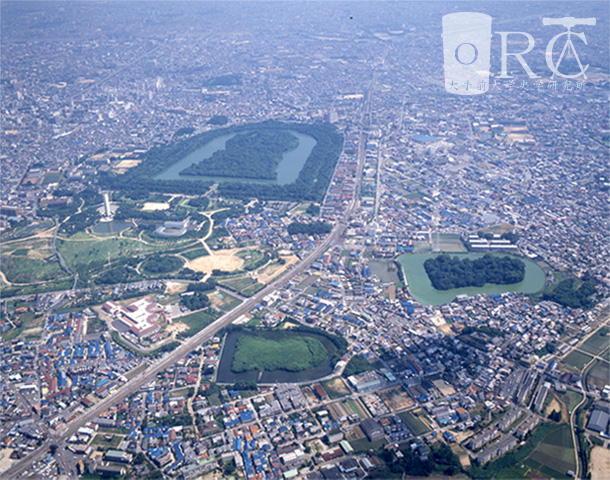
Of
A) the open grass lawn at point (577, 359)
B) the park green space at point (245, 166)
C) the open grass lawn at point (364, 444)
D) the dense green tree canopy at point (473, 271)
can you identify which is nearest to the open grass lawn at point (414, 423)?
the open grass lawn at point (364, 444)

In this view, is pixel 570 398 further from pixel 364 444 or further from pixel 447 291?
pixel 447 291

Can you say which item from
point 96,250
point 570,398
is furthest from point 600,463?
point 96,250

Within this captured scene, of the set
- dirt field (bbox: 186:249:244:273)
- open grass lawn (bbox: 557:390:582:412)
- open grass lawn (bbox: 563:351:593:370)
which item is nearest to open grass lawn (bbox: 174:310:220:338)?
dirt field (bbox: 186:249:244:273)

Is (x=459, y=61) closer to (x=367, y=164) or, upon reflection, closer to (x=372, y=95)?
(x=372, y=95)

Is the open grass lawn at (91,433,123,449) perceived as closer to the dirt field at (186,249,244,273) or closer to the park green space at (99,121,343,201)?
the dirt field at (186,249,244,273)

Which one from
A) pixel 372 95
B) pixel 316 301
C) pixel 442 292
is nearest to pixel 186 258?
pixel 316 301
